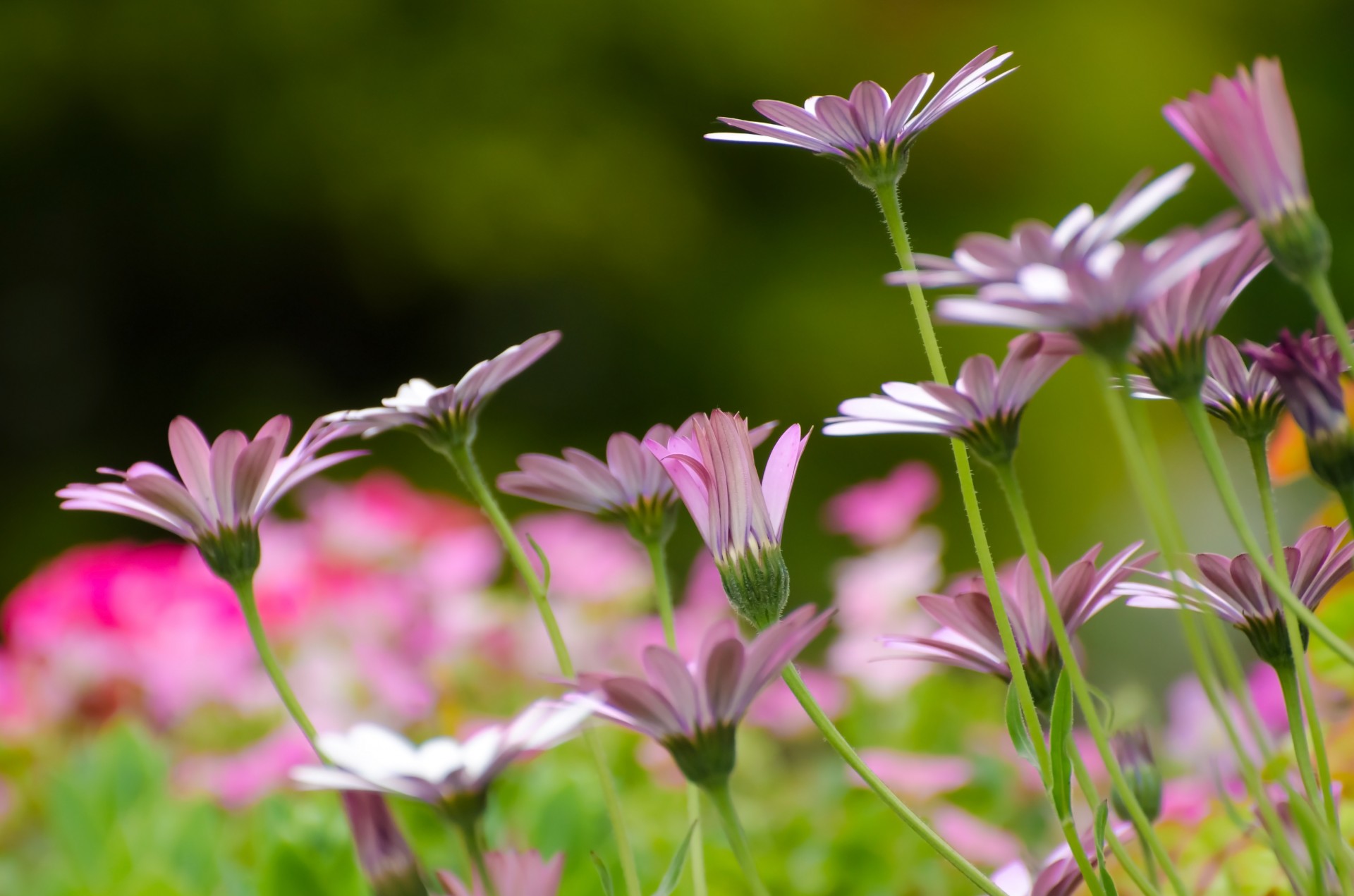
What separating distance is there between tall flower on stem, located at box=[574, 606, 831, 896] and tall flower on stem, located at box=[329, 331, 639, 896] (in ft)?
0.17

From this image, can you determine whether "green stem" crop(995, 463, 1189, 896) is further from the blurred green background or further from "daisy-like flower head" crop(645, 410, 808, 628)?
the blurred green background

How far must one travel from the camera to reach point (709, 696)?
233 mm

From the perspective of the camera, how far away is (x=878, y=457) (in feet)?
8.52

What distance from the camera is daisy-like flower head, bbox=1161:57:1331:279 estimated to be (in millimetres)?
223

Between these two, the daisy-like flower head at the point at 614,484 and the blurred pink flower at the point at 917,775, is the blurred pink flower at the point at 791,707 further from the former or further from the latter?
the daisy-like flower head at the point at 614,484

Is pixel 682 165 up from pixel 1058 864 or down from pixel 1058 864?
up

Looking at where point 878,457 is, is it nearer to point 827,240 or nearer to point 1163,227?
point 827,240

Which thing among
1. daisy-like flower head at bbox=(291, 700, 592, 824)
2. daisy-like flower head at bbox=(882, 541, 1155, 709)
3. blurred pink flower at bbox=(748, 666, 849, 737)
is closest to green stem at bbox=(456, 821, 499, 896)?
daisy-like flower head at bbox=(291, 700, 592, 824)

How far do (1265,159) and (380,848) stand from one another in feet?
0.74

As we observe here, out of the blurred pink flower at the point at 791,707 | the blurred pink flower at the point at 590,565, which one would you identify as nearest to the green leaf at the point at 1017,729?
the blurred pink flower at the point at 791,707

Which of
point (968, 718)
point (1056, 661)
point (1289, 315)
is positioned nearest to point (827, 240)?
point (1289, 315)

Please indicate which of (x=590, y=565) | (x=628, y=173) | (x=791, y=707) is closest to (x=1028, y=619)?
(x=791, y=707)

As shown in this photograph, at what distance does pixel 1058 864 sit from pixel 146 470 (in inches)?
9.4

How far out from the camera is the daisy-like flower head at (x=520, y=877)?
0.80 ft
